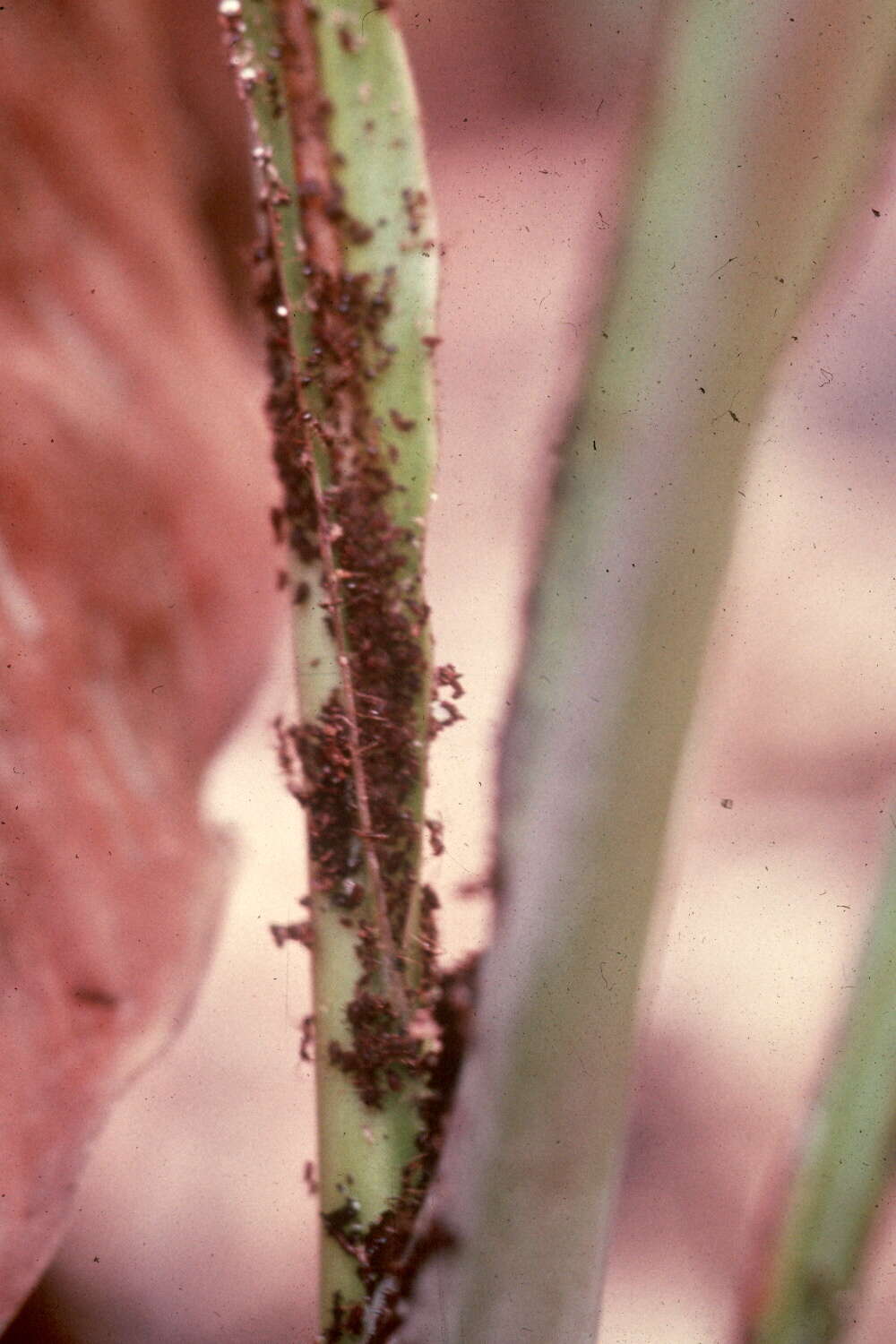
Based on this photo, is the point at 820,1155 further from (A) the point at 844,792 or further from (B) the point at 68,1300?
(A) the point at 844,792

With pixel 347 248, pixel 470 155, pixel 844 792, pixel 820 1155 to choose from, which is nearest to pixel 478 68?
pixel 470 155

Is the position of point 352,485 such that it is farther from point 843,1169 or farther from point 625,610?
point 843,1169

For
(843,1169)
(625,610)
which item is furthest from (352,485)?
(843,1169)
